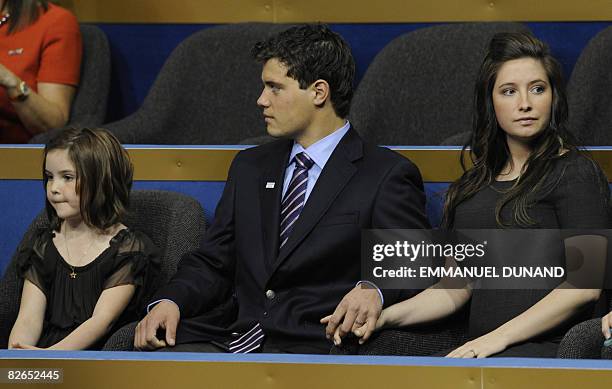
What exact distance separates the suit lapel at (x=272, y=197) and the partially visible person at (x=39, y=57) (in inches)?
35.9

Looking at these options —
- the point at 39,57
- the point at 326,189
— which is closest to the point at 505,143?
the point at 326,189

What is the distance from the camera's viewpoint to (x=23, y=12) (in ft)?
9.36

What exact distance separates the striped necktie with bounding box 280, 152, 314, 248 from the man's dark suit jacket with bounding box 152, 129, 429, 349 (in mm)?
16

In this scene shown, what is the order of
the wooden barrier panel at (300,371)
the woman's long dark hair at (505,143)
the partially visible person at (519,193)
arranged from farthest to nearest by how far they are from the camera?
the woman's long dark hair at (505,143) < the partially visible person at (519,193) < the wooden barrier panel at (300,371)

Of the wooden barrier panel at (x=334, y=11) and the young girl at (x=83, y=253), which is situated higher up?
the wooden barrier panel at (x=334, y=11)

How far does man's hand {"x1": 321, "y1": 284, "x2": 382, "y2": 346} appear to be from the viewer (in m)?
1.71

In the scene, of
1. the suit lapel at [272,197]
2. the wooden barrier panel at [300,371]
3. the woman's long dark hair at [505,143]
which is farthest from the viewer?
the suit lapel at [272,197]

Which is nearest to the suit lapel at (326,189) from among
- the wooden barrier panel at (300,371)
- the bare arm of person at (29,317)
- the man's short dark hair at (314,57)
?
the man's short dark hair at (314,57)

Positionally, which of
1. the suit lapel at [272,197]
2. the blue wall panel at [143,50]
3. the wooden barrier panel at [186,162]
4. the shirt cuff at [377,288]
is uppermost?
the blue wall panel at [143,50]

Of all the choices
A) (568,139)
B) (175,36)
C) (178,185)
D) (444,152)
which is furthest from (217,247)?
(175,36)

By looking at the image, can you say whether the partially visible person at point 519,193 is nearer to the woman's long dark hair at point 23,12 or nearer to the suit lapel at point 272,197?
the suit lapel at point 272,197

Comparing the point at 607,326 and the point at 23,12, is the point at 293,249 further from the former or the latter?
the point at 23,12

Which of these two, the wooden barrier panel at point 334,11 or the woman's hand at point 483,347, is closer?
the woman's hand at point 483,347

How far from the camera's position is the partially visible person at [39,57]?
2.77 meters
